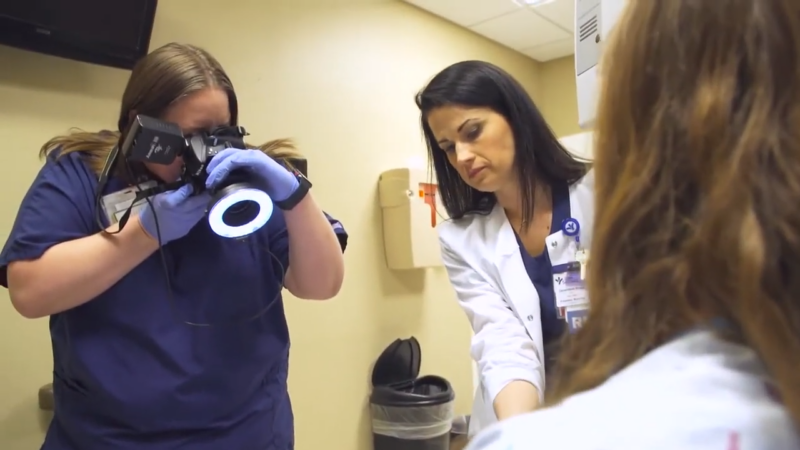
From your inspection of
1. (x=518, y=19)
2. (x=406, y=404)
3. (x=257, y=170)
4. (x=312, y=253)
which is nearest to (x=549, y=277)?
(x=312, y=253)

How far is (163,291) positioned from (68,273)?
0.14 m

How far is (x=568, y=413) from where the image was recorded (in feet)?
1.34

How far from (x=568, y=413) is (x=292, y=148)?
92cm

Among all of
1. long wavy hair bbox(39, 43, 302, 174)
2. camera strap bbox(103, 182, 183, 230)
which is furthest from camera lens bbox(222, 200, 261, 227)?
long wavy hair bbox(39, 43, 302, 174)

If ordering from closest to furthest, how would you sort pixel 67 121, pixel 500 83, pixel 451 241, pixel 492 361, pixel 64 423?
1. pixel 64 423
2. pixel 492 361
3. pixel 500 83
4. pixel 451 241
5. pixel 67 121

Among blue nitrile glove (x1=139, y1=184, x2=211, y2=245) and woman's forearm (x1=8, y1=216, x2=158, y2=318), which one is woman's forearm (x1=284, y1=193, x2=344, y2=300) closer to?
blue nitrile glove (x1=139, y1=184, x2=211, y2=245)

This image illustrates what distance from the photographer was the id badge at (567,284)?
1.14 m

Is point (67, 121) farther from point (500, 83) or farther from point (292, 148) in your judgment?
point (500, 83)

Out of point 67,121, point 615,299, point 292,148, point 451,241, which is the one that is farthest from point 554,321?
point 67,121

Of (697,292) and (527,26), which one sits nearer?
(697,292)

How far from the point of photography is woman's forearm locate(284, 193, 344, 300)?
107 centimetres

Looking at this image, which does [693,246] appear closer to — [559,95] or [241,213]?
[241,213]

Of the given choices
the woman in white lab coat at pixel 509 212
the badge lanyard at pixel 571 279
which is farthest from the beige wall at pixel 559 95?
the badge lanyard at pixel 571 279

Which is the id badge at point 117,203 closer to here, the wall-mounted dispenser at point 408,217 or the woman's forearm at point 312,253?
the woman's forearm at point 312,253
